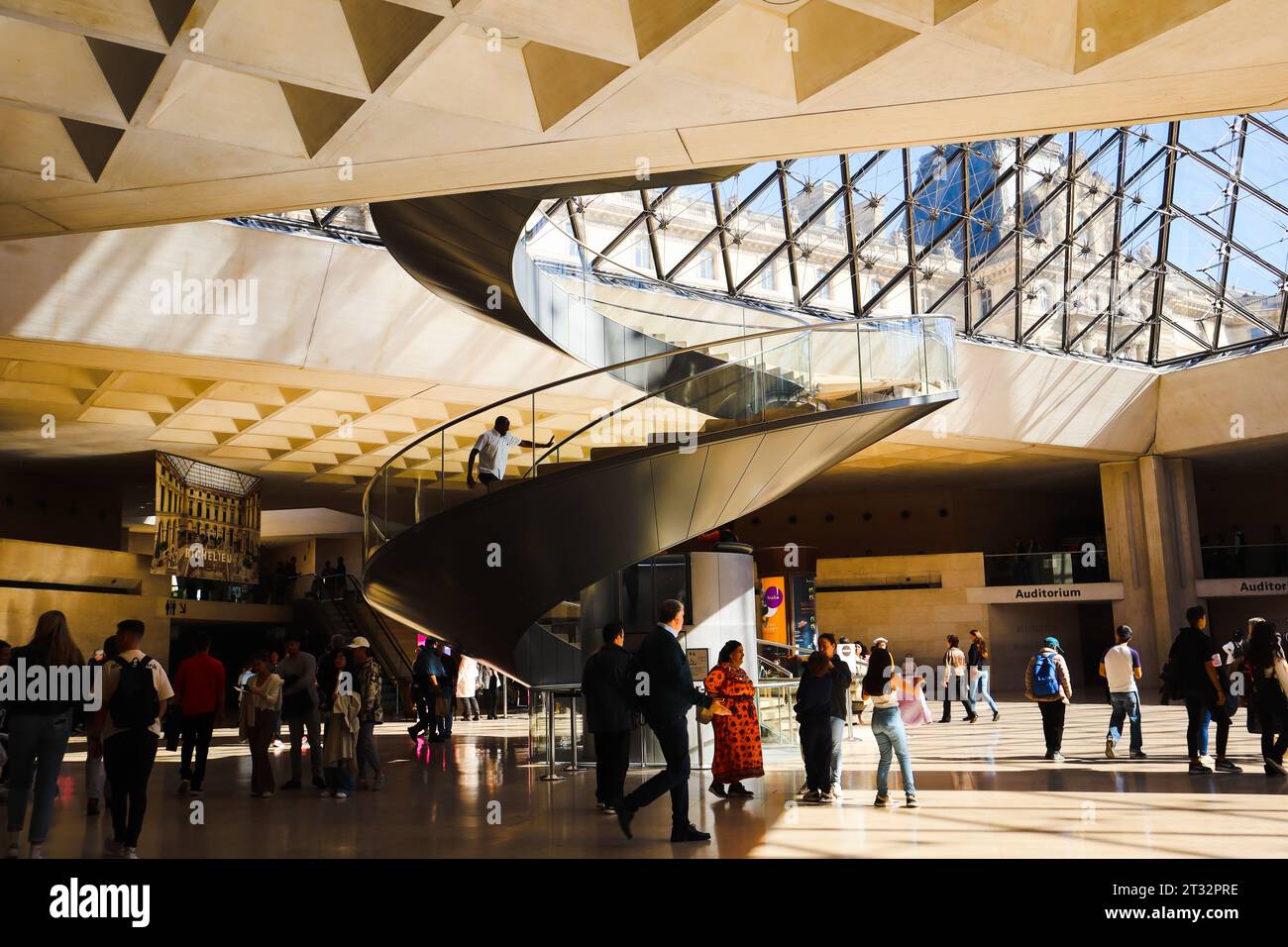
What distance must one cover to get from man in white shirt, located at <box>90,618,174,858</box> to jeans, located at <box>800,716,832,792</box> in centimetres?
546

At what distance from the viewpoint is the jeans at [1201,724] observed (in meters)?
10.7

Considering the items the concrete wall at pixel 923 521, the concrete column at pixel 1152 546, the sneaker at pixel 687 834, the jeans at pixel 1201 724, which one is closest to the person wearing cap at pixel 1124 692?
the jeans at pixel 1201 724

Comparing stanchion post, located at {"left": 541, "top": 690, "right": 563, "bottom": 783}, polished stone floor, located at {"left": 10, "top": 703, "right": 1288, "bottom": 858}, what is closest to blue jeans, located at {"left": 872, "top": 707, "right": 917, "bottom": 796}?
polished stone floor, located at {"left": 10, "top": 703, "right": 1288, "bottom": 858}

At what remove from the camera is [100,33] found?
6.66 m

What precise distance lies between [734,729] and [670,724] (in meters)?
2.48

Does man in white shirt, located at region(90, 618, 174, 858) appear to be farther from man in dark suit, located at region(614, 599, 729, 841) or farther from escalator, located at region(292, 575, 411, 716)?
escalator, located at region(292, 575, 411, 716)

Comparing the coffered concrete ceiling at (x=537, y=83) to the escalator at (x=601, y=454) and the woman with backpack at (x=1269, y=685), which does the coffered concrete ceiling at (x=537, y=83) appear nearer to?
the escalator at (x=601, y=454)

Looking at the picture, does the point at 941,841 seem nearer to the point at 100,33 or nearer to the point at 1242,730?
the point at 100,33

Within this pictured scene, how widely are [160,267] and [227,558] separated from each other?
13127mm

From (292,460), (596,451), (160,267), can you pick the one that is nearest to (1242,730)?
(596,451)

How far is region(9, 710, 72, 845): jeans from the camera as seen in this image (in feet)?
23.1

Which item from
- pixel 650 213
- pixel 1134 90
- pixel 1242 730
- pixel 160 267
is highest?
pixel 650 213

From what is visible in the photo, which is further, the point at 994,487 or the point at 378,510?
the point at 994,487
